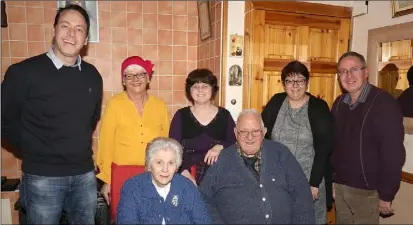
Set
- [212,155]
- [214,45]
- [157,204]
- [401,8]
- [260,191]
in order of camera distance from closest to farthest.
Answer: [157,204] < [260,191] < [212,155] < [401,8] < [214,45]

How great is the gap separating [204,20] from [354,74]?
5.52 ft

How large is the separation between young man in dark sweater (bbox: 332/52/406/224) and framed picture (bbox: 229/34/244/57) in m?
1.00

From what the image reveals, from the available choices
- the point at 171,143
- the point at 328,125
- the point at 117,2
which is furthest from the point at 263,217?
the point at 117,2

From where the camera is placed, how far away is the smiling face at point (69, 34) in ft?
5.74

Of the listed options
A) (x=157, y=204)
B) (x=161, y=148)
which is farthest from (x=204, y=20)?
(x=157, y=204)

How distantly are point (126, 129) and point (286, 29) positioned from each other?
1870mm

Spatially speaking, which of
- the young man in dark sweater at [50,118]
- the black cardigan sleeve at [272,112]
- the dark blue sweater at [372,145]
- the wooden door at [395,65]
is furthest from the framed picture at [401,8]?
the young man in dark sweater at [50,118]

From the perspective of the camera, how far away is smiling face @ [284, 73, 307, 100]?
7.36 feet

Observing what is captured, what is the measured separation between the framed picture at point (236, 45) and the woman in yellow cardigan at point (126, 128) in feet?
3.25

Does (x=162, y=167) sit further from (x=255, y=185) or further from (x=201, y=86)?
(x=201, y=86)

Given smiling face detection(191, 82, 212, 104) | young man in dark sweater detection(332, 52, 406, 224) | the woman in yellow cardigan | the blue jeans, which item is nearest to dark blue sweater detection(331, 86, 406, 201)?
young man in dark sweater detection(332, 52, 406, 224)

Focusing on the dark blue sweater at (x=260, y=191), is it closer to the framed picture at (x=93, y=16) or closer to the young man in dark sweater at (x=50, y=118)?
the young man in dark sweater at (x=50, y=118)

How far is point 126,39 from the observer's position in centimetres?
341

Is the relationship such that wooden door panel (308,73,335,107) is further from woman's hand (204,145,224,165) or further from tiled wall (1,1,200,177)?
woman's hand (204,145,224,165)
